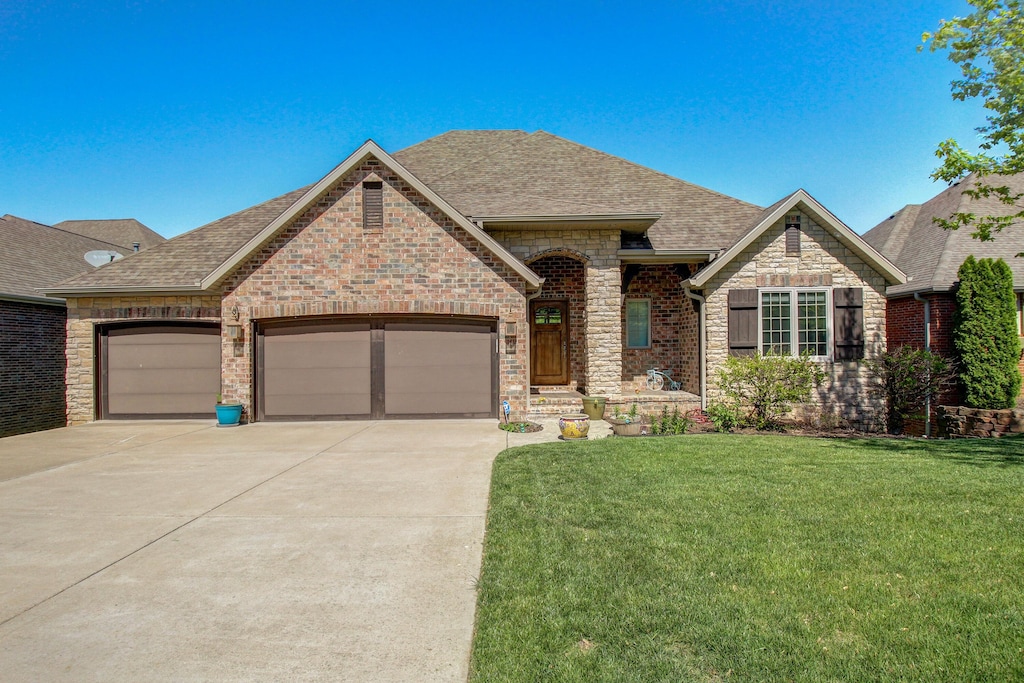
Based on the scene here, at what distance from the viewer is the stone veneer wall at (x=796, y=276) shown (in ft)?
43.3

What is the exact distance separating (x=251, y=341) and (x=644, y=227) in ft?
30.3

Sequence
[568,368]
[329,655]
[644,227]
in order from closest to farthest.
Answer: [329,655]
[644,227]
[568,368]

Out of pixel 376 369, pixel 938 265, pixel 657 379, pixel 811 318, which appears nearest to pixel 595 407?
pixel 657 379

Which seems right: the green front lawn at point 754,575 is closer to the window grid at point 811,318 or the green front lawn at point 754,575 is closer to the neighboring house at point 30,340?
the window grid at point 811,318

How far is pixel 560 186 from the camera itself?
15133 mm

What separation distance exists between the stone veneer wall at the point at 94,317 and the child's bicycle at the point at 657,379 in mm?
10559

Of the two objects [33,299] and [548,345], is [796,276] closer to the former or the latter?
[548,345]

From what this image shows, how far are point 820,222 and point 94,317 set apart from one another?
1676 cm

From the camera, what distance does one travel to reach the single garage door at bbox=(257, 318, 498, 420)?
12609 millimetres

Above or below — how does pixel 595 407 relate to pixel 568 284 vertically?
below

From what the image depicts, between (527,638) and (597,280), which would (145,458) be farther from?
(597,280)

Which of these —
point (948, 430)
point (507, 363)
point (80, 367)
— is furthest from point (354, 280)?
point (948, 430)

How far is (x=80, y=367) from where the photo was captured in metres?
12.9

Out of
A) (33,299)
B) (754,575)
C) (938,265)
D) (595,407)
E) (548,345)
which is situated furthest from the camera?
(548,345)
